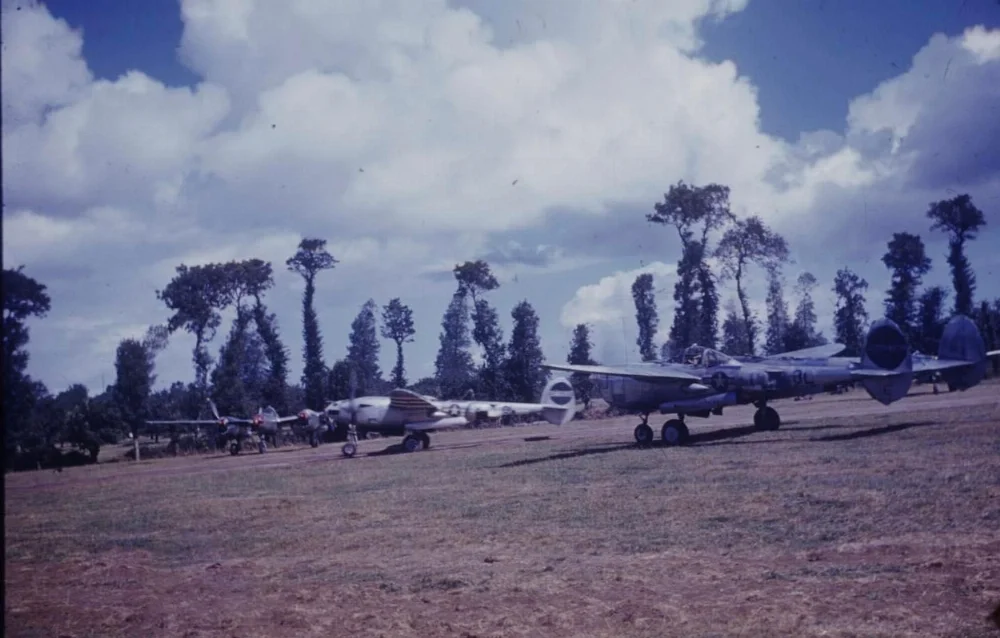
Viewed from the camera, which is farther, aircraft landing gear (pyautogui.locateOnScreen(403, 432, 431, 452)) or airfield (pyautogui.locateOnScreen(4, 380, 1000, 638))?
aircraft landing gear (pyautogui.locateOnScreen(403, 432, 431, 452))

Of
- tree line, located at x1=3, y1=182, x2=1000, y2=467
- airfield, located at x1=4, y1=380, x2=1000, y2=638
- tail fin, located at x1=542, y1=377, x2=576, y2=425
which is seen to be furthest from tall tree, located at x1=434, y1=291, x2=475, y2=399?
airfield, located at x1=4, y1=380, x2=1000, y2=638

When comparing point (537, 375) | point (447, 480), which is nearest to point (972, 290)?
point (537, 375)

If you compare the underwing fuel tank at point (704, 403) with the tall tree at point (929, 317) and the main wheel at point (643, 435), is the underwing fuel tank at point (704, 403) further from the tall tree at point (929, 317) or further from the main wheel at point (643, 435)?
the tall tree at point (929, 317)

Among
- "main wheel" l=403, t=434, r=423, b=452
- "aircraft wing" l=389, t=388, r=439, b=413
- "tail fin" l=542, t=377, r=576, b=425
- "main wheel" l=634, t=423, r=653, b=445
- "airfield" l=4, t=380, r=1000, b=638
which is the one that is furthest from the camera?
"tail fin" l=542, t=377, r=576, b=425

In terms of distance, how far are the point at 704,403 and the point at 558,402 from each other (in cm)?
1117

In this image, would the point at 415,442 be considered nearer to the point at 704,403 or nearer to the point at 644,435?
the point at 644,435

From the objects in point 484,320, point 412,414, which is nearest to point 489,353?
point 484,320

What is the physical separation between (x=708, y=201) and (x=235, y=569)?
154 ft

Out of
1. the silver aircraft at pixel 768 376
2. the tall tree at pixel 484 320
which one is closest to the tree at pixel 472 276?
the tall tree at pixel 484 320

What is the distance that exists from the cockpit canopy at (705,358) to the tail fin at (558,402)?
9.53 meters

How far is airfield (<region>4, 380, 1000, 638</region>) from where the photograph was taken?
251 inches

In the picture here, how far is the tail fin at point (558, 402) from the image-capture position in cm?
3212

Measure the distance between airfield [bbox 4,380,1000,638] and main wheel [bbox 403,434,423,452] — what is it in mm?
12904

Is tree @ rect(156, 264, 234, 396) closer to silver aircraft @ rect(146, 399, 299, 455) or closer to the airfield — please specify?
silver aircraft @ rect(146, 399, 299, 455)
